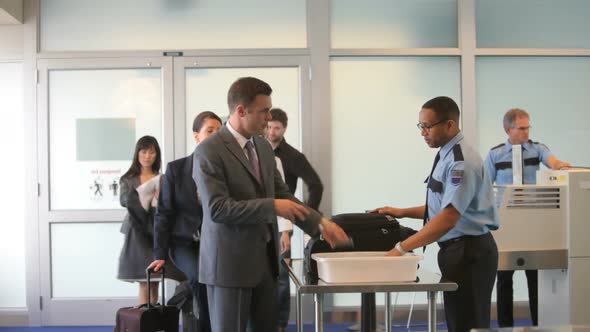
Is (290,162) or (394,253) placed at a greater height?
(290,162)

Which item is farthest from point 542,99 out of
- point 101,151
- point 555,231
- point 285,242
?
point 101,151

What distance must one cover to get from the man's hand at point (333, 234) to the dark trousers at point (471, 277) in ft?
1.89

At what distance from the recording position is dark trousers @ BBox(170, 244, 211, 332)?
3.40 m

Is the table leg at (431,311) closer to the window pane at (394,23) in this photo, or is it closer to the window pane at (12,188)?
the window pane at (394,23)

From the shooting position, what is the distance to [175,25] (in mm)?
A: 5516

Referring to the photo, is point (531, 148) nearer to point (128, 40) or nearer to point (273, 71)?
point (273, 71)

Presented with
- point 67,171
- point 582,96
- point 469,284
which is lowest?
point 469,284

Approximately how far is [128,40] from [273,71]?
118cm

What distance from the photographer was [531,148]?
15.8ft

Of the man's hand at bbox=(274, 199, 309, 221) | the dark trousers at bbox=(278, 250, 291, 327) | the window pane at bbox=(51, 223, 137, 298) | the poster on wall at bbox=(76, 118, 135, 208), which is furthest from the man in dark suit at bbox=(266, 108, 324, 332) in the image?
the man's hand at bbox=(274, 199, 309, 221)

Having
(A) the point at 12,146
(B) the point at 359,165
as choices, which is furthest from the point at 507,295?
(A) the point at 12,146

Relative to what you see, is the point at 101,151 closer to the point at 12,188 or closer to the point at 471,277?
the point at 12,188

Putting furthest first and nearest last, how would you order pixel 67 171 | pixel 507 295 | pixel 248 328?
pixel 67 171, pixel 507 295, pixel 248 328

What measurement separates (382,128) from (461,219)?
2675mm
